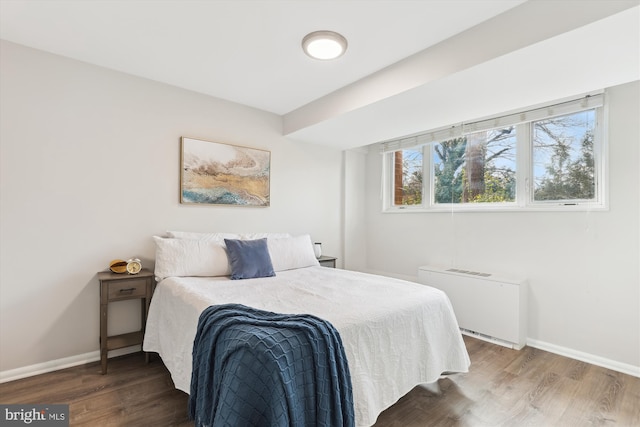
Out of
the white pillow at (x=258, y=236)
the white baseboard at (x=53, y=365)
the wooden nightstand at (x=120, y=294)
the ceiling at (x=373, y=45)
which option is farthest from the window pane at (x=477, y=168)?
the white baseboard at (x=53, y=365)

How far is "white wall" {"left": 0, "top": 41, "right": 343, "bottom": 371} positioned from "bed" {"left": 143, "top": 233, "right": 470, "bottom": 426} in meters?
0.45

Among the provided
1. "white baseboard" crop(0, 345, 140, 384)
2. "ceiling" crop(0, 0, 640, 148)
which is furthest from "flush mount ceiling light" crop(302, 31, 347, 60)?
"white baseboard" crop(0, 345, 140, 384)

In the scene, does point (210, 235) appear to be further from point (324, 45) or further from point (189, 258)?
point (324, 45)

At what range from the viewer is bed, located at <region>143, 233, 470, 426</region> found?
1.57 meters

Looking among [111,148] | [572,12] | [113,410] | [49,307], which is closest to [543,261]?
[572,12]

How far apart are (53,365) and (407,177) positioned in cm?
414

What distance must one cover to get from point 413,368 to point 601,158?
2472 millimetres

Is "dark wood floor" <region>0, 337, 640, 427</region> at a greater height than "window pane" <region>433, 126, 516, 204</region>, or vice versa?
"window pane" <region>433, 126, 516, 204</region>

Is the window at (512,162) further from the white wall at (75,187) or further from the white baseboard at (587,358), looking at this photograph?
the white wall at (75,187)

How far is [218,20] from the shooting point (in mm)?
1984

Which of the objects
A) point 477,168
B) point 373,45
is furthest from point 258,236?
point 477,168

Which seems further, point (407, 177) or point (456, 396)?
point (407, 177)

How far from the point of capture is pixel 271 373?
1182mm

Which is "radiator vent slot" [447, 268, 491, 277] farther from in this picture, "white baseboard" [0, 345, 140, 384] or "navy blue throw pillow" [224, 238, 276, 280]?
"white baseboard" [0, 345, 140, 384]
